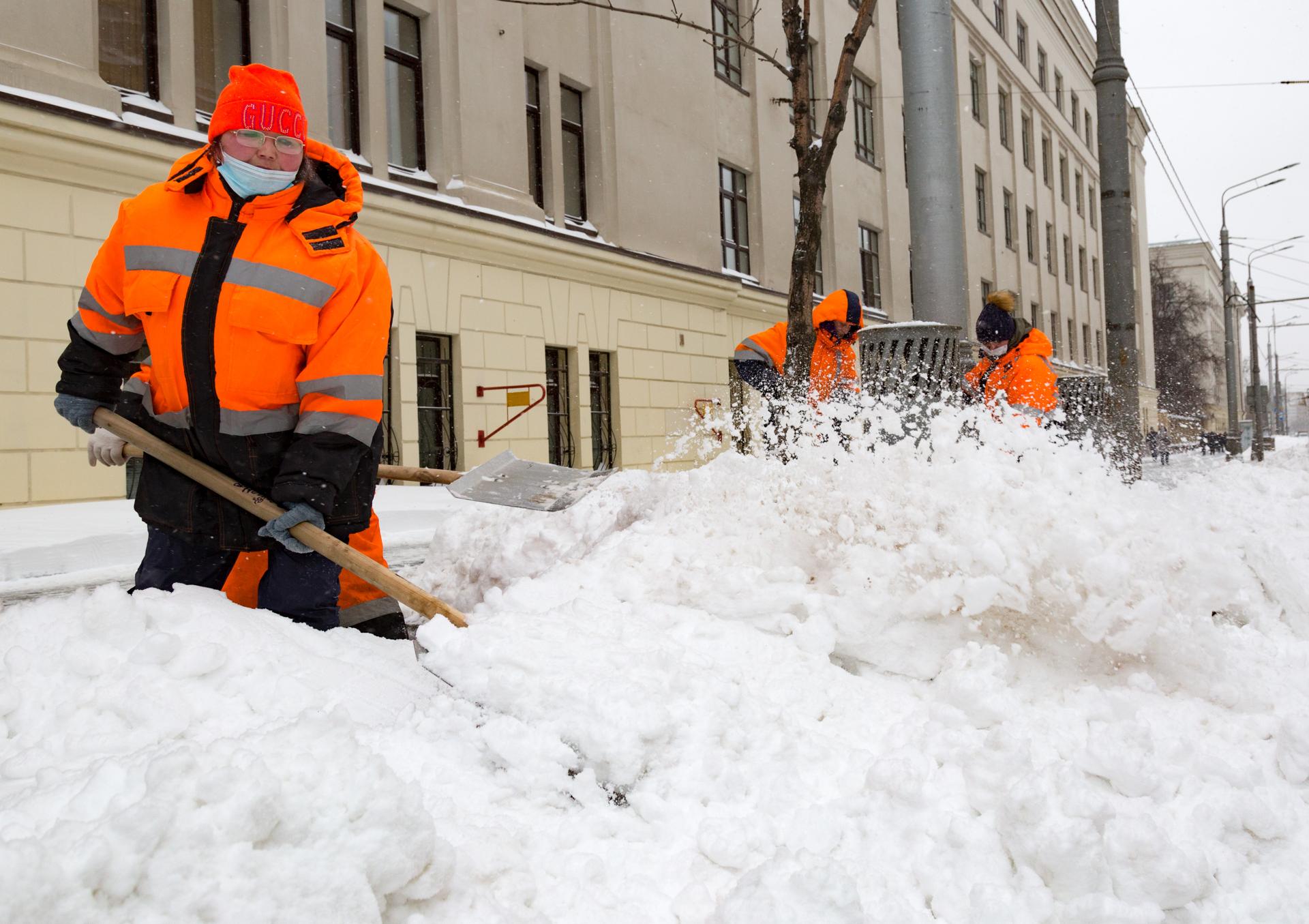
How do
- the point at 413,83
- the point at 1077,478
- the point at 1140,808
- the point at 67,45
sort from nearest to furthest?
the point at 1140,808, the point at 1077,478, the point at 67,45, the point at 413,83

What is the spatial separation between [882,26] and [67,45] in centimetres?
1836

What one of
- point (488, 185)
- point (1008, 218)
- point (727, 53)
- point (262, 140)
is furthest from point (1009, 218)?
point (262, 140)

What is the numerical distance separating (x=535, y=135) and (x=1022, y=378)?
932 cm

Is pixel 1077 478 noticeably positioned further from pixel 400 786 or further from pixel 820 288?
pixel 820 288

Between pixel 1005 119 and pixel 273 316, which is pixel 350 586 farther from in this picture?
pixel 1005 119

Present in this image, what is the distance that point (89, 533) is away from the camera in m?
5.21

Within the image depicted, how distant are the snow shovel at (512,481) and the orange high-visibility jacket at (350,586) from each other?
413mm

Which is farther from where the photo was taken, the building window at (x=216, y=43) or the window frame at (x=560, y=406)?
the window frame at (x=560, y=406)

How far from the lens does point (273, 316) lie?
2.71 meters

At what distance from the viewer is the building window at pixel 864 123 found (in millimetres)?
20859

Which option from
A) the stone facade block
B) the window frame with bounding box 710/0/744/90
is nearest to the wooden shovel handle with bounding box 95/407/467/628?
the stone facade block

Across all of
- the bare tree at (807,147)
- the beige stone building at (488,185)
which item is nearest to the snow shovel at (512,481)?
the beige stone building at (488,185)

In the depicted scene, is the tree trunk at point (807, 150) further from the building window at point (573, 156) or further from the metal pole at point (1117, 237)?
the building window at point (573, 156)

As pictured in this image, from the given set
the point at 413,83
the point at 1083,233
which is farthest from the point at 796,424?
the point at 1083,233
